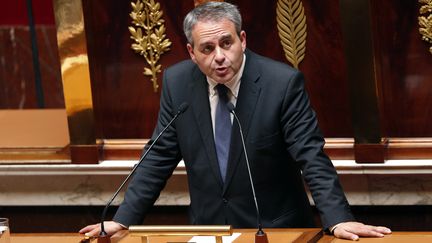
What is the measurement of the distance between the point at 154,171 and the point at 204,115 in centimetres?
26

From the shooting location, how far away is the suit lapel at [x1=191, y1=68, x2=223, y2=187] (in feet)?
11.7

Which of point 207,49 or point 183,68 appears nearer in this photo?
point 207,49

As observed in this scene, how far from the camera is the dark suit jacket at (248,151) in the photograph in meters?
3.52

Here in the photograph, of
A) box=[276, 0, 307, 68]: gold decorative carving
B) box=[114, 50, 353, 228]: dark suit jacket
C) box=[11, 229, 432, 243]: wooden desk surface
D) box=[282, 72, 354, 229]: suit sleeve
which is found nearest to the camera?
box=[11, 229, 432, 243]: wooden desk surface

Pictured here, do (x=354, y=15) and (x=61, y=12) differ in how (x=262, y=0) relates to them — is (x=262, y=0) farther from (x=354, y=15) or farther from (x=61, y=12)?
(x=61, y=12)

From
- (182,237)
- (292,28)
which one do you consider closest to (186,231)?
(182,237)

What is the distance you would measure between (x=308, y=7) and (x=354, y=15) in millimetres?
222

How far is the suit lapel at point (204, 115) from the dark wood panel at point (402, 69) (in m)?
1.12

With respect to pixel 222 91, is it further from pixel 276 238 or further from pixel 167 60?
pixel 167 60

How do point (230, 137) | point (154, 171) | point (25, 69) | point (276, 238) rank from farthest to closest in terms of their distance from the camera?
point (25, 69) < point (154, 171) < point (230, 137) < point (276, 238)

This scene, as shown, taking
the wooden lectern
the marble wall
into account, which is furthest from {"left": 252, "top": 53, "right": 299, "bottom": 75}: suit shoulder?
the marble wall

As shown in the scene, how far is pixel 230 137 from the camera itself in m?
3.52

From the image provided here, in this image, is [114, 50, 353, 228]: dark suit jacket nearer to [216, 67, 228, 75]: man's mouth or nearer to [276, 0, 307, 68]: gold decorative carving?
[216, 67, 228, 75]: man's mouth

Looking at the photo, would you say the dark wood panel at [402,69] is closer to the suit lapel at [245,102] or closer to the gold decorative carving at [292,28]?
the gold decorative carving at [292,28]
